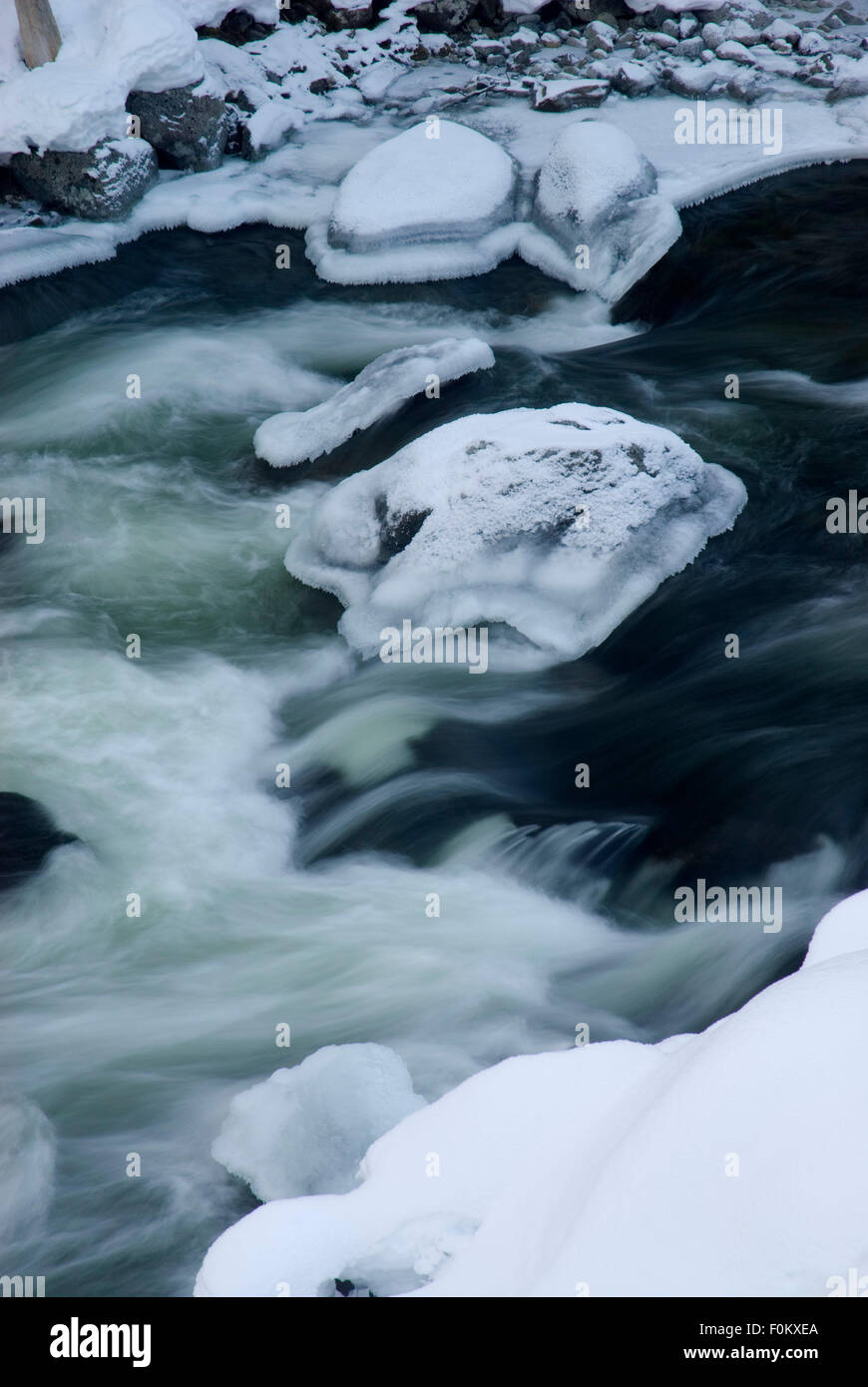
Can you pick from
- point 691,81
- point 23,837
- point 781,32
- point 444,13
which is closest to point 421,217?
point 691,81

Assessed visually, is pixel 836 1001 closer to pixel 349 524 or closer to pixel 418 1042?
pixel 418 1042

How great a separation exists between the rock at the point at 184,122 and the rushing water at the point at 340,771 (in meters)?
3.44

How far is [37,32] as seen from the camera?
10.1 metres

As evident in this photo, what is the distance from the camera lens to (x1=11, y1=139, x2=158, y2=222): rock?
10.2m

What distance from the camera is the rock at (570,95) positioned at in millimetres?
11609

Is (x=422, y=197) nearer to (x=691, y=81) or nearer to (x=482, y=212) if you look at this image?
(x=482, y=212)

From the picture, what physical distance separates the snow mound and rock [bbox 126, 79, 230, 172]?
9771 mm

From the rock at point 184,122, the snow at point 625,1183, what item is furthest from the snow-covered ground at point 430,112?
the snow at point 625,1183

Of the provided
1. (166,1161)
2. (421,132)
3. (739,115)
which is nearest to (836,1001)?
(166,1161)

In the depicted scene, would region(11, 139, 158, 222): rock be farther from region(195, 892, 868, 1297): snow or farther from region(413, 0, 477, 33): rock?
region(195, 892, 868, 1297): snow

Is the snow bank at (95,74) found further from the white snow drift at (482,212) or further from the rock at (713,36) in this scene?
the rock at (713,36)

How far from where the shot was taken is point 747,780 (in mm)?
4672

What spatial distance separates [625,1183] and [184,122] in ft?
36.2

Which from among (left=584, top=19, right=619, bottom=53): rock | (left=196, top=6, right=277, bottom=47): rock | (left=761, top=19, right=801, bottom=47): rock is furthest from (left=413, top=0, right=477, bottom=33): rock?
(left=761, top=19, right=801, bottom=47): rock
